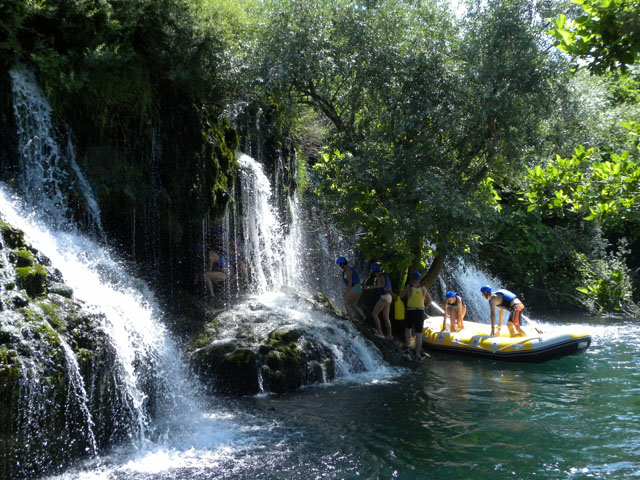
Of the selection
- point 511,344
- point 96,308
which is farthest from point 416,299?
point 96,308

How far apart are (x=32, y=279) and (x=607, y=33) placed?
6388 millimetres

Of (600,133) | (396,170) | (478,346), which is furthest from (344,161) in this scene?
(600,133)

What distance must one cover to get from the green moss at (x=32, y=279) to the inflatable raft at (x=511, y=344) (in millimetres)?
8740

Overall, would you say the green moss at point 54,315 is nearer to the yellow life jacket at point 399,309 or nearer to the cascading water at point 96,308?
the cascading water at point 96,308

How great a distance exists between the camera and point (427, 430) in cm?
723

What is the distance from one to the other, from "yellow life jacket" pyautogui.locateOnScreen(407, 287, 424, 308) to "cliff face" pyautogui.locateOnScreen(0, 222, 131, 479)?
6.99 metres

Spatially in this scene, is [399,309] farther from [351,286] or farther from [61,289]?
[61,289]

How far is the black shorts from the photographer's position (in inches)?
478

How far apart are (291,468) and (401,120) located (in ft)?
25.6

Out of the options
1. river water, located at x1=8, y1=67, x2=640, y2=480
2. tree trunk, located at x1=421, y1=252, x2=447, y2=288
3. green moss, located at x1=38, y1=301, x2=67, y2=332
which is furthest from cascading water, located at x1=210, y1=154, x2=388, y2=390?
green moss, located at x1=38, y1=301, x2=67, y2=332

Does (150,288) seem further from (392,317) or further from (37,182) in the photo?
(392,317)

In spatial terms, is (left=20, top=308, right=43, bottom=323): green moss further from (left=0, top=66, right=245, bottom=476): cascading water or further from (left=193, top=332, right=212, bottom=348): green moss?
(left=193, top=332, right=212, bottom=348): green moss

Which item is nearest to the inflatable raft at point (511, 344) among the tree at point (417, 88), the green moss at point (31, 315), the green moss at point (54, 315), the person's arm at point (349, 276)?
the tree at point (417, 88)

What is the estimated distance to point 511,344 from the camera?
11758 millimetres
